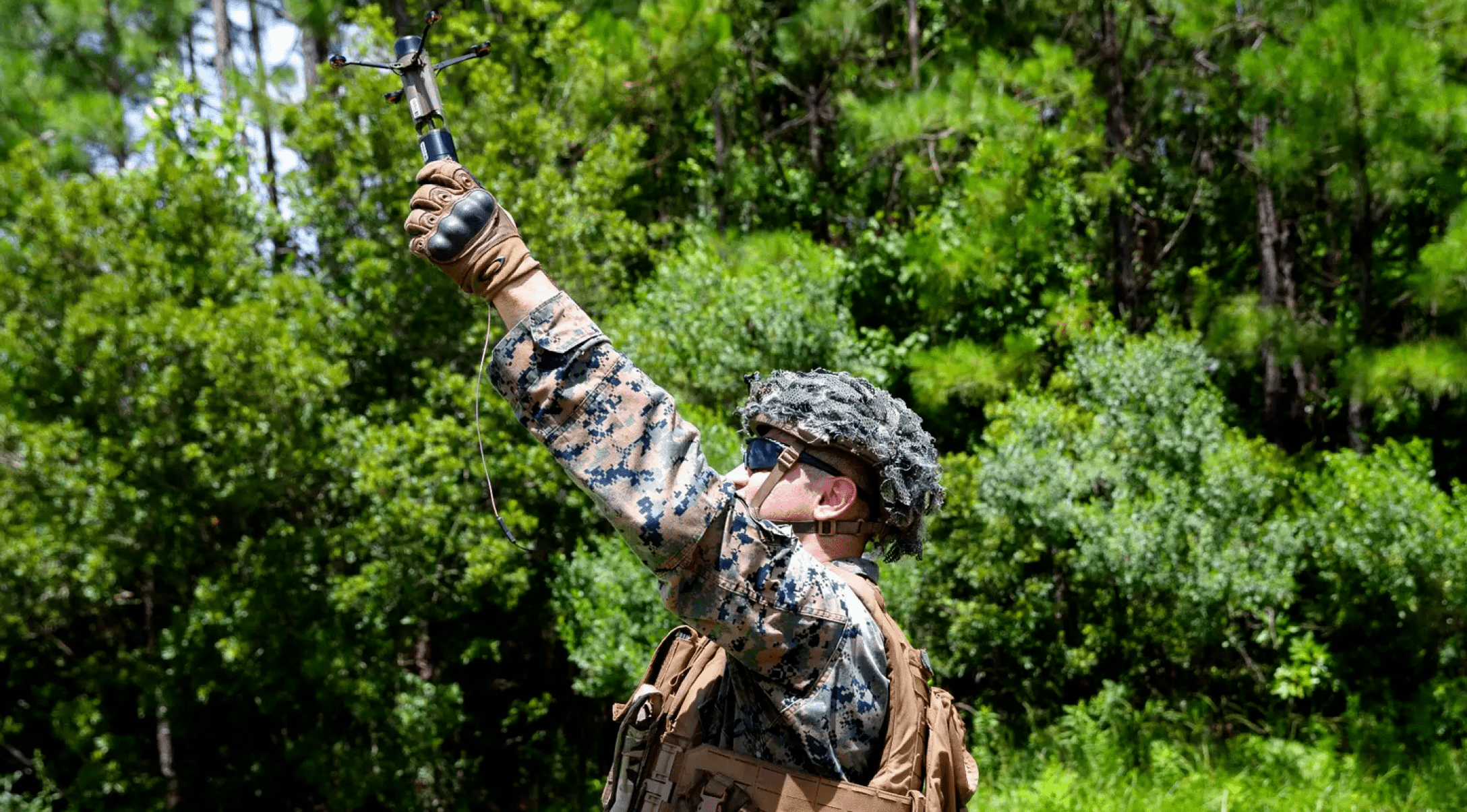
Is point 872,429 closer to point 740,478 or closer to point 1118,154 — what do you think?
point 740,478

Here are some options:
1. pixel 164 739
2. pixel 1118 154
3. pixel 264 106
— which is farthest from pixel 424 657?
pixel 1118 154

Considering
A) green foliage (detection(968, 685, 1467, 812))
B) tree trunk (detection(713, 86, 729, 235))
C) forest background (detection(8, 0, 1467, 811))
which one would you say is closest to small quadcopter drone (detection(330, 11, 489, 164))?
forest background (detection(8, 0, 1467, 811))

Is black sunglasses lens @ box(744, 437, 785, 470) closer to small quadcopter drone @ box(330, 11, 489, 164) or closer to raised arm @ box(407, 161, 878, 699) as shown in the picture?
raised arm @ box(407, 161, 878, 699)

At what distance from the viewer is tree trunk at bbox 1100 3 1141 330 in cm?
891

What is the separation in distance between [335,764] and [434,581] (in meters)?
1.58

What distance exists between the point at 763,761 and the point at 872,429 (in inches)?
20.4

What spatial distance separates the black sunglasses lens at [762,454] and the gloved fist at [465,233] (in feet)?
1.76

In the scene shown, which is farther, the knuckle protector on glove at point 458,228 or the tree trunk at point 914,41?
the tree trunk at point 914,41

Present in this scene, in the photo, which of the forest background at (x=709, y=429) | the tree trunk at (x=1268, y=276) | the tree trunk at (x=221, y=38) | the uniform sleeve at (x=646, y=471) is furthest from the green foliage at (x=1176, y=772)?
the tree trunk at (x=221, y=38)

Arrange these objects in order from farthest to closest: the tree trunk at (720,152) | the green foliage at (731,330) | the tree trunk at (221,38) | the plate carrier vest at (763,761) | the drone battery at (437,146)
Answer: the tree trunk at (221,38) < the tree trunk at (720,152) < the green foliage at (731,330) < the plate carrier vest at (763,761) < the drone battery at (437,146)

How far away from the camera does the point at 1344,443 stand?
8461 millimetres

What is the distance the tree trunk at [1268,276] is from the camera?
8688 millimetres

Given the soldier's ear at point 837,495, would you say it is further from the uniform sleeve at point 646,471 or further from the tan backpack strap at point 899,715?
the uniform sleeve at point 646,471

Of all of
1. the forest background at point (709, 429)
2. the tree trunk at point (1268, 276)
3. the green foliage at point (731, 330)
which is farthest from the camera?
the tree trunk at point (1268, 276)
